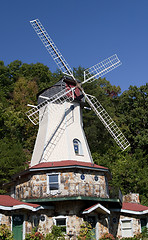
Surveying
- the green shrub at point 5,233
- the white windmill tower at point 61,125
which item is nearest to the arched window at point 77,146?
the white windmill tower at point 61,125

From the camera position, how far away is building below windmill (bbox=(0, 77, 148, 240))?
1908 centimetres

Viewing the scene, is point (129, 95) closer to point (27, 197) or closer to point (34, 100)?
point (34, 100)

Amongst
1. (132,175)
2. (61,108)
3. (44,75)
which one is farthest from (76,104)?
(44,75)

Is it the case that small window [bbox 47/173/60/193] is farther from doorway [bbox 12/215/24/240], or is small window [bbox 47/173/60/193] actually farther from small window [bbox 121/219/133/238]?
small window [bbox 121/219/133/238]

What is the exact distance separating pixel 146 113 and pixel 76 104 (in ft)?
66.6

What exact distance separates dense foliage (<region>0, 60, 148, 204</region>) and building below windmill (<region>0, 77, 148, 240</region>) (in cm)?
906

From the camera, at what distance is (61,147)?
22.6 meters

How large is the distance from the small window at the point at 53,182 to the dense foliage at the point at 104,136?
1079 cm

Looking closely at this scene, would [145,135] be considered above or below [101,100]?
below

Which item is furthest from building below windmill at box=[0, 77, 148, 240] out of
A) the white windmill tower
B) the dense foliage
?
the dense foliage

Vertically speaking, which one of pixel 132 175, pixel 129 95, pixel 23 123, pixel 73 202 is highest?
pixel 129 95

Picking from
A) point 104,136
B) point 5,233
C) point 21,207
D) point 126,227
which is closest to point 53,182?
point 21,207

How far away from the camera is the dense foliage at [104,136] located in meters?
33.7

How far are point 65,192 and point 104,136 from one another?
21.6 meters
